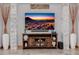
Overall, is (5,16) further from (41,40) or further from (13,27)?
(41,40)

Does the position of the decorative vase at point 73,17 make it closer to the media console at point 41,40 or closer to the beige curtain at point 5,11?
the media console at point 41,40

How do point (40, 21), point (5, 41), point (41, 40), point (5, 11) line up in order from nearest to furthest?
point (5, 11), point (5, 41), point (41, 40), point (40, 21)

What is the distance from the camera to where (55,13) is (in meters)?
8.00

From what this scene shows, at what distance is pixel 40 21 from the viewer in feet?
25.9

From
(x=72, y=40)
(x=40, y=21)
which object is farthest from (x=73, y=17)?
(x=40, y=21)

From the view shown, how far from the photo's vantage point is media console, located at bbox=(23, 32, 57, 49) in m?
7.63

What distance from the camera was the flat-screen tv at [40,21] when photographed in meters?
7.87

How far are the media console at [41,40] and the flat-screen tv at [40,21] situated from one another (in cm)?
40

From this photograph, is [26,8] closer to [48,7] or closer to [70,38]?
[48,7]

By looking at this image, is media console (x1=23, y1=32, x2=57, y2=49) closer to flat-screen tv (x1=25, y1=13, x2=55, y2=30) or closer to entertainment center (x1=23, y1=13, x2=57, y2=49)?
entertainment center (x1=23, y1=13, x2=57, y2=49)

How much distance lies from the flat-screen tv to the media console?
15.8 inches

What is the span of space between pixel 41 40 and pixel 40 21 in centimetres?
88

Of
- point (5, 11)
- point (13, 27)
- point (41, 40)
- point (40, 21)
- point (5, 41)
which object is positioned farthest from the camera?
point (40, 21)

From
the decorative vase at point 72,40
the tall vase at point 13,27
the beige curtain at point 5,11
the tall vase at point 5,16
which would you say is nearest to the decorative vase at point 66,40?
the decorative vase at point 72,40
